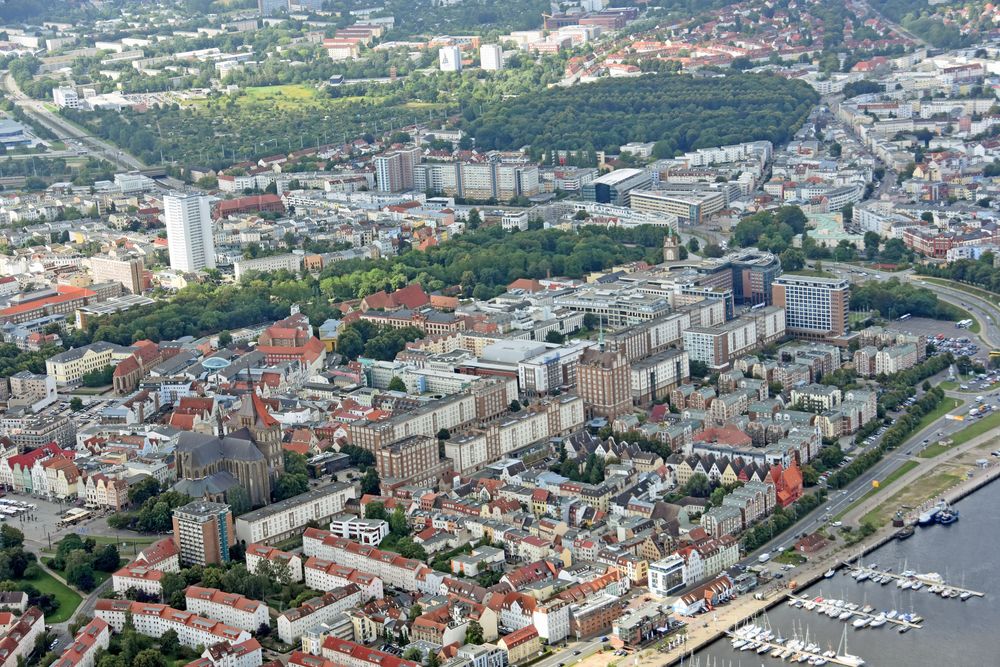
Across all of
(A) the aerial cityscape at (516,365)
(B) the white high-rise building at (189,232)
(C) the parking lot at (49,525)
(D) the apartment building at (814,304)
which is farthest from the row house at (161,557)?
(B) the white high-rise building at (189,232)

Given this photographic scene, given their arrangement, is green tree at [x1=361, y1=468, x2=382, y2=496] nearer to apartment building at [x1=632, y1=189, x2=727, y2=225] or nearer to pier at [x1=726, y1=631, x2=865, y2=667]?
pier at [x1=726, y1=631, x2=865, y2=667]

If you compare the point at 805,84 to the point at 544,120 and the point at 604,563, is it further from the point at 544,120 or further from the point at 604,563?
the point at 604,563

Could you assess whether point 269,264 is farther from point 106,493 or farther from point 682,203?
point 106,493

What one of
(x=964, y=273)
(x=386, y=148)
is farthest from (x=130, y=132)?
(x=964, y=273)

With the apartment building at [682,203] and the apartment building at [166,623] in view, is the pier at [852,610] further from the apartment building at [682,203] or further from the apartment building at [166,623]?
the apartment building at [682,203]

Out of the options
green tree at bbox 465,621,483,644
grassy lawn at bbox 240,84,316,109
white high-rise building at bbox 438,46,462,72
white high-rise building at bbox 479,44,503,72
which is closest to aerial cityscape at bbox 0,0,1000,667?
green tree at bbox 465,621,483,644

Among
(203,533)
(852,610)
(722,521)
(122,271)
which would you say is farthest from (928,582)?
(122,271)
